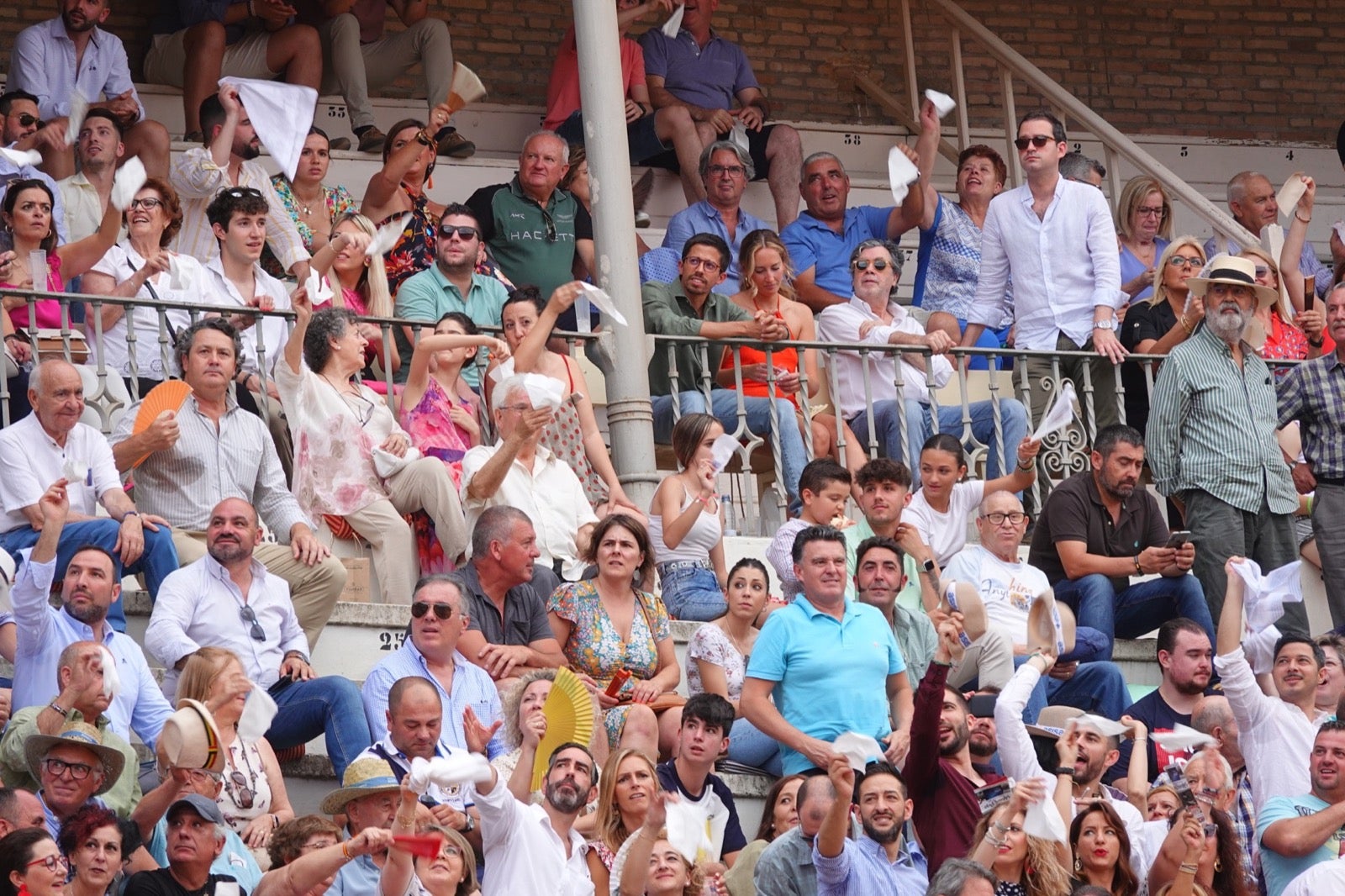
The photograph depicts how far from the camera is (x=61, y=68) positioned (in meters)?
12.1

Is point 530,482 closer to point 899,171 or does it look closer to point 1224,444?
point 899,171

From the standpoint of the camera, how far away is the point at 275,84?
1105 centimetres

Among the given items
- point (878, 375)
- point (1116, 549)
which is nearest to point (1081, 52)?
point (878, 375)

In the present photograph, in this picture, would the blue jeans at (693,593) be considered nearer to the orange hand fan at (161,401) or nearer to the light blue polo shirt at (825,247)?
the orange hand fan at (161,401)

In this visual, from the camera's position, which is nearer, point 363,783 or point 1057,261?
point 363,783

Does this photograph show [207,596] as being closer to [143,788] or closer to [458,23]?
[143,788]

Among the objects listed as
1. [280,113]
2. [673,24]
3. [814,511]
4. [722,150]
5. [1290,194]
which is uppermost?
[673,24]

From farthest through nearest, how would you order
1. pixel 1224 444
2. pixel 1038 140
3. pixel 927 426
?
pixel 1038 140 → pixel 927 426 → pixel 1224 444

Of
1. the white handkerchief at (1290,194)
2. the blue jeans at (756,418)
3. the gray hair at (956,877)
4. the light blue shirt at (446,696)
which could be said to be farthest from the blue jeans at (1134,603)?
the light blue shirt at (446,696)

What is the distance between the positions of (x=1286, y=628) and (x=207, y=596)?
14.1ft

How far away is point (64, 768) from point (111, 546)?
1.30 metres

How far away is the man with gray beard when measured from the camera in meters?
10.4

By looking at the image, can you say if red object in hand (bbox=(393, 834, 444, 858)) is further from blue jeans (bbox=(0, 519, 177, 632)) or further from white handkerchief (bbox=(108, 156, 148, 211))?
white handkerchief (bbox=(108, 156, 148, 211))

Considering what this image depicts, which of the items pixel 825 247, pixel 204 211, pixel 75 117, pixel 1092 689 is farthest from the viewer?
pixel 825 247
